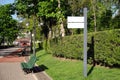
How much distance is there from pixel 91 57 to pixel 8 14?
84.3ft

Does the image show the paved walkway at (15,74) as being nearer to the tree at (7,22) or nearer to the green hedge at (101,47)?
the green hedge at (101,47)

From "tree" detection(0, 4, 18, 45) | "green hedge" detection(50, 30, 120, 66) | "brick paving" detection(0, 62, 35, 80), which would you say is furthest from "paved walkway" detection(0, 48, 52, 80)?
"tree" detection(0, 4, 18, 45)

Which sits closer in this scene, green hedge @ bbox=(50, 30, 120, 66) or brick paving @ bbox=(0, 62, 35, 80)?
green hedge @ bbox=(50, 30, 120, 66)

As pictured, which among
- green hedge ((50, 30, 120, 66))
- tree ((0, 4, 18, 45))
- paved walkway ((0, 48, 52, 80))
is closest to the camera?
green hedge ((50, 30, 120, 66))

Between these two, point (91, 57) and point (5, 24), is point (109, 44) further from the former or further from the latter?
point (5, 24)

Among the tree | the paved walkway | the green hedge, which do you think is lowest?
the paved walkway

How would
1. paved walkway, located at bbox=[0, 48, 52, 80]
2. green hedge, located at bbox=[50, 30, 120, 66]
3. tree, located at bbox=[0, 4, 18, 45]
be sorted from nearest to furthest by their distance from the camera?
1. green hedge, located at bbox=[50, 30, 120, 66]
2. paved walkway, located at bbox=[0, 48, 52, 80]
3. tree, located at bbox=[0, 4, 18, 45]

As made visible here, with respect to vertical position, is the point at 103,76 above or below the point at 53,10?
below

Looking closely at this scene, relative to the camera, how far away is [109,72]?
48.6ft

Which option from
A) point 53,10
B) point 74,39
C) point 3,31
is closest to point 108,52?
point 74,39

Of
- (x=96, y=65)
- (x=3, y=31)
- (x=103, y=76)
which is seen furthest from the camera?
(x=3, y=31)

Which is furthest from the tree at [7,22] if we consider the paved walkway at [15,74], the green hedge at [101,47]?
the green hedge at [101,47]

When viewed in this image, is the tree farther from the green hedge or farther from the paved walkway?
the green hedge

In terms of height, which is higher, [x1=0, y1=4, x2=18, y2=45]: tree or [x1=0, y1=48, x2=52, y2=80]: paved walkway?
[x1=0, y1=4, x2=18, y2=45]: tree
